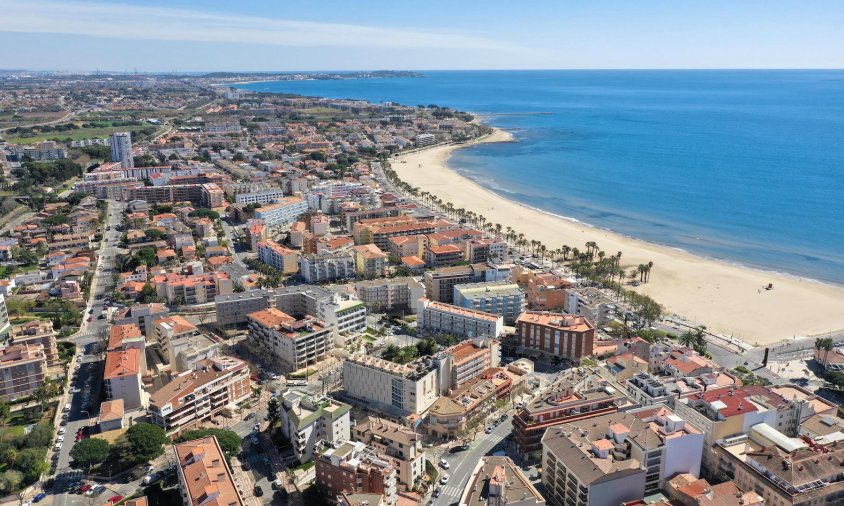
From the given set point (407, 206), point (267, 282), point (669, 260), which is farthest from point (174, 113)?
point (669, 260)

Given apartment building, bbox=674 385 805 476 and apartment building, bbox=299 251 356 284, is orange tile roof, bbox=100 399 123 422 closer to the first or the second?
apartment building, bbox=299 251 356 284

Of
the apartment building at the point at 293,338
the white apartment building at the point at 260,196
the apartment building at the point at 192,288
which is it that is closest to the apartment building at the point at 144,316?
the apartment building at the point at 192,288

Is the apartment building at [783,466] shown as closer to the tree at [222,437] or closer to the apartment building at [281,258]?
the tree at [222,437]

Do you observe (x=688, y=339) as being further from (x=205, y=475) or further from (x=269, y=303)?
(x=205, y=475)

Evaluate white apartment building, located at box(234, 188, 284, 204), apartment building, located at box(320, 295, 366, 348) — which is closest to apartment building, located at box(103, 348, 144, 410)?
apartment building, located at box(320, 295, 366, 348)

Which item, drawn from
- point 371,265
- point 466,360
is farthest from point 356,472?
point 371,265

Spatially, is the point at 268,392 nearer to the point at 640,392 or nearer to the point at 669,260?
the point at 640,392
